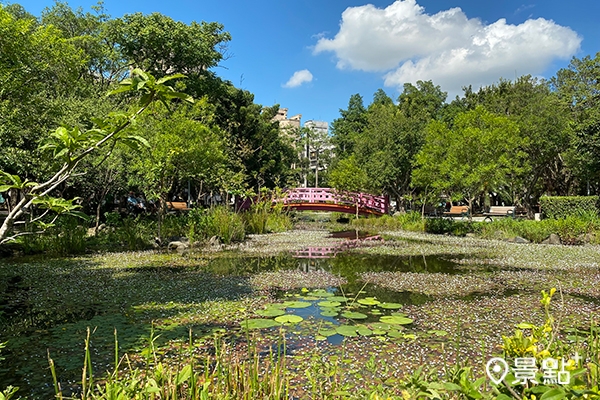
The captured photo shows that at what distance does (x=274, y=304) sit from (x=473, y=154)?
1285 cm

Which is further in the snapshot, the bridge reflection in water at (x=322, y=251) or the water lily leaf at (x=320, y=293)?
the bridge reflection in water at (x=322, y=251)

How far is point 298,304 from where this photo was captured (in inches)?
217

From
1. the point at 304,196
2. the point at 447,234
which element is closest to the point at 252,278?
the point at 447,234

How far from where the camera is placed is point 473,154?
15.9 m

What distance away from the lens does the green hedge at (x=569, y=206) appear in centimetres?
1636

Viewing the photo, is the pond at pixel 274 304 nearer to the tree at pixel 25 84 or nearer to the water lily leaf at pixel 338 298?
the water lily leaf at pixel 338 298

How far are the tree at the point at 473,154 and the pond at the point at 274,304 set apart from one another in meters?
5.78

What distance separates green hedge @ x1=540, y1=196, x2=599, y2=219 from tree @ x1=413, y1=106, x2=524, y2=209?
8.52 feet

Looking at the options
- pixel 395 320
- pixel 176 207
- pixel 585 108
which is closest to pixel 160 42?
pixel 176 207

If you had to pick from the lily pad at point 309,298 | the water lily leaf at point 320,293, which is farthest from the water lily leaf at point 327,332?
the water lily leaf at point 320,293

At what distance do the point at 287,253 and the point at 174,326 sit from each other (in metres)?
7.08

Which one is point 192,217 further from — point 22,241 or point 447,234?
point 447,234

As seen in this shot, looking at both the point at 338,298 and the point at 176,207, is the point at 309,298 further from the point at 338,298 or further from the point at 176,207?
the point at 176,207

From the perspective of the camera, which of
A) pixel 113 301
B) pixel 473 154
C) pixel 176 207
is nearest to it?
pixel 113 301
